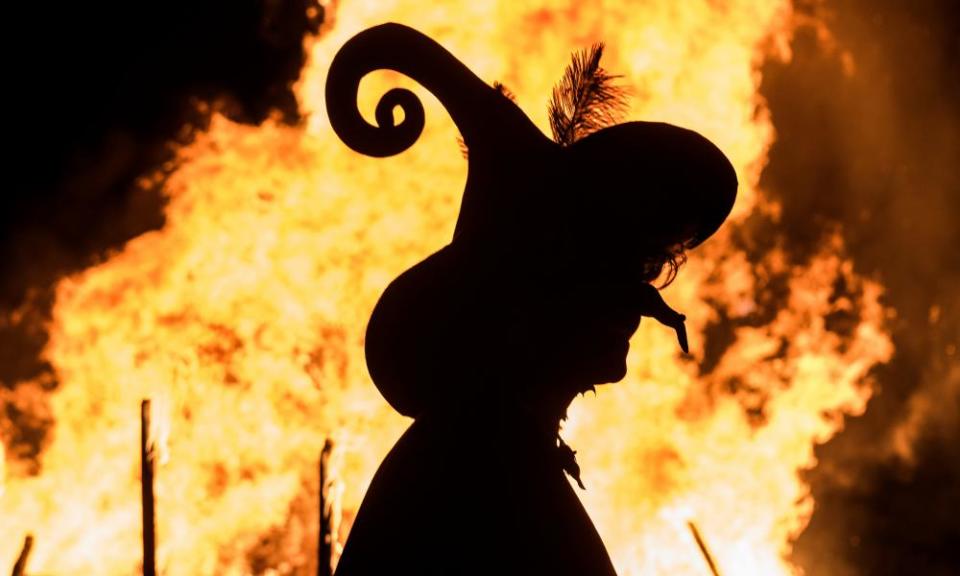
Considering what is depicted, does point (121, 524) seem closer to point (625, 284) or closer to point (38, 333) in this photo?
point (38, 333)

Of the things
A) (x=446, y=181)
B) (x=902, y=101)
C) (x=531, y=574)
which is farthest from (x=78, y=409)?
(x=902, y=101)

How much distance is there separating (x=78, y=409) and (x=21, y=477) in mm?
515

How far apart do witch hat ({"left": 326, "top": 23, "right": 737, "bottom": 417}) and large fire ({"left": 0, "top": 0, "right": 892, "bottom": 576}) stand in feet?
8.02

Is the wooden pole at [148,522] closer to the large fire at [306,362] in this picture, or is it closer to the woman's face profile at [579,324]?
the woman's face profile at [579,324]

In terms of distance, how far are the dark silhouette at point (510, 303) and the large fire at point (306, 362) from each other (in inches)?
94.8

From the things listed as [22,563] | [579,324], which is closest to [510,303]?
[579,324]

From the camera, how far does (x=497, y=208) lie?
10.6 feet

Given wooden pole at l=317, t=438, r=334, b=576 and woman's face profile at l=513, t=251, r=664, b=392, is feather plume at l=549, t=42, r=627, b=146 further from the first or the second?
wooden pole at l=317, t=438, r=334, b=576

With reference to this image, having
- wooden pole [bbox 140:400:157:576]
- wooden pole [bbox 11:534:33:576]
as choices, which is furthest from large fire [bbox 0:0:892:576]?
wooden pole [bbox 140:400:157:576]

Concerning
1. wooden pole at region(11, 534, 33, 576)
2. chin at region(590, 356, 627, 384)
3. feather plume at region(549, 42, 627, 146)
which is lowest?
chin at region(590, 356, 627, 384)

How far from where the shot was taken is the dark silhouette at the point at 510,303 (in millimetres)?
2875

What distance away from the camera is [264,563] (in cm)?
561

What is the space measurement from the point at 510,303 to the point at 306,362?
114 inches

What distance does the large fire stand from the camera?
17.9 feet
